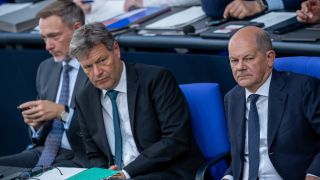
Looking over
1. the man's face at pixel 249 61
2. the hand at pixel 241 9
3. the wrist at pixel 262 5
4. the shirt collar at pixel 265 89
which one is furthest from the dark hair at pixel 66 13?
the shirt collar at pixel 265 89

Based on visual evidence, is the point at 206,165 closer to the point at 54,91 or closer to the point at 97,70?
the point at 97,70

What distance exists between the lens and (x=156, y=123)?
423 centimetres

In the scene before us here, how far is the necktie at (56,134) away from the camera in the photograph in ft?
16.1

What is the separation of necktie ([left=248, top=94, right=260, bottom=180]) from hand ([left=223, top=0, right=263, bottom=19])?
131cm

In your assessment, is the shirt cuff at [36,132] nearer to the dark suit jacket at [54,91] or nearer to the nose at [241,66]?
the dark suit jacket at [54,91]

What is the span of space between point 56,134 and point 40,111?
227 millimetres

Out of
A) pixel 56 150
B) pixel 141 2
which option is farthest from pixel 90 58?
pixel 141 2

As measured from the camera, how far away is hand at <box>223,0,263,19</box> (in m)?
5.05

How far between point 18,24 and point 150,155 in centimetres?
224

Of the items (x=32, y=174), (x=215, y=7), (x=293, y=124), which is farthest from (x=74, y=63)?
(x=293, y=124)

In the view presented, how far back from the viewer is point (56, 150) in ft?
16.2

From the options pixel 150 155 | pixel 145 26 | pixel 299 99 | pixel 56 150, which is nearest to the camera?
pixel 299 99

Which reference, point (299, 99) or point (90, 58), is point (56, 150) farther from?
point (299, 99)

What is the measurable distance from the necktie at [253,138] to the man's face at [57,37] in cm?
151
